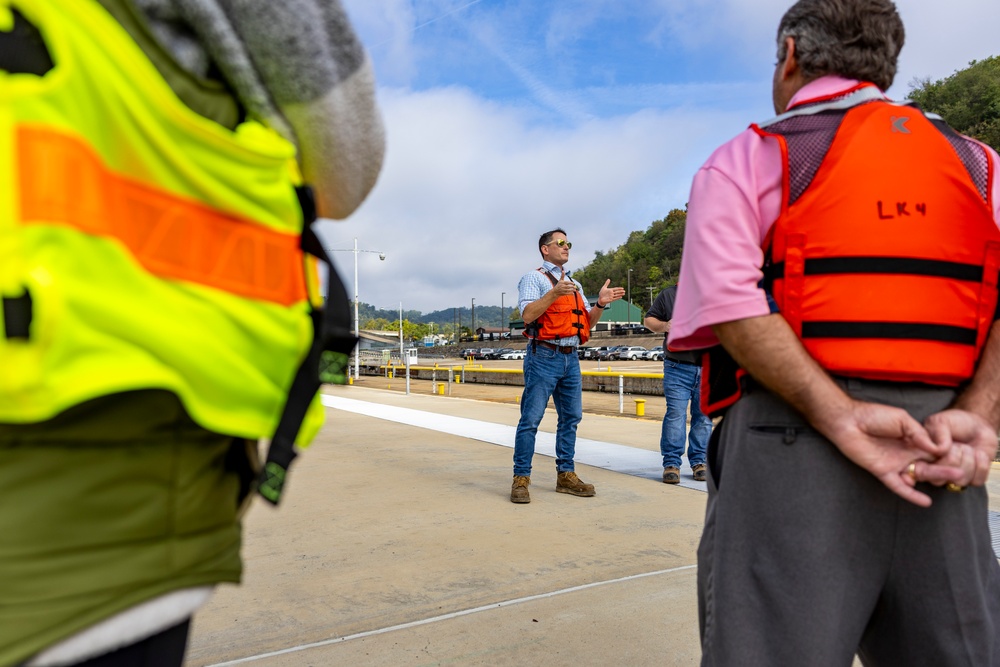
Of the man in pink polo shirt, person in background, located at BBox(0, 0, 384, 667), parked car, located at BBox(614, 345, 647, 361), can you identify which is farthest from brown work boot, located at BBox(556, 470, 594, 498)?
parked car, located at BBox(614, 345, 647, 361)

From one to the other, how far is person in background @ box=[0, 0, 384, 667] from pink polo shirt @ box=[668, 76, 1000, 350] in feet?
2.34

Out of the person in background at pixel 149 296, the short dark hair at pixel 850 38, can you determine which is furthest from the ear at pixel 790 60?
the person in background at pixel 149 296

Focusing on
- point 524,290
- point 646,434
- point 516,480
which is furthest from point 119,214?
Answer: point 646,434

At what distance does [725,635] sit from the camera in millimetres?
1262

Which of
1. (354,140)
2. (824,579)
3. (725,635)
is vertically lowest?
(725,635)

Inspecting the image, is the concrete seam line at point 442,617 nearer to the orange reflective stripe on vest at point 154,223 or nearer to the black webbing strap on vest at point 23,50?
the orange reflective stripe on vest at point 154,223

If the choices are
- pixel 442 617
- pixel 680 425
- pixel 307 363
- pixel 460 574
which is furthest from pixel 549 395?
pixel 307 363

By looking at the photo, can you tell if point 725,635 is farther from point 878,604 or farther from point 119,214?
point 119,214

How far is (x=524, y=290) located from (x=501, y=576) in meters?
2.26

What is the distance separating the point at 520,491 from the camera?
4266 millimetres

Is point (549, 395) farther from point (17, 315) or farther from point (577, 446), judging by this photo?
point (17, 315)

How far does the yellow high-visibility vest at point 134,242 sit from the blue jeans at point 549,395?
3.67 metres

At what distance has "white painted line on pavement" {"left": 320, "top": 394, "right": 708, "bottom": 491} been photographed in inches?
216

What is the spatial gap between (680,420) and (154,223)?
4.72 meters
